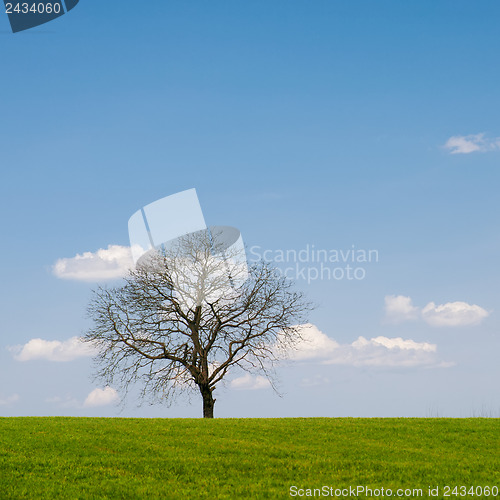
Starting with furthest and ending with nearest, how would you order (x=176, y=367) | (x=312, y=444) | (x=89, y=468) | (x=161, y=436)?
(x=176, y=367) < (x=161, y=436) < (x=312, y=444) < (x=89, y=468)

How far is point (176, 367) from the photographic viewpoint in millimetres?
34594

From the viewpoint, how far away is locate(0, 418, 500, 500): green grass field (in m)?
15.7

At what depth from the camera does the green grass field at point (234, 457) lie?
15711mm

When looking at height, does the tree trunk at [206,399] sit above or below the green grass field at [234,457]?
above

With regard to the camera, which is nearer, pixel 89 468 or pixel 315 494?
pixel 315 494

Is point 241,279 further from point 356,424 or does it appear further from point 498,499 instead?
point 498,499

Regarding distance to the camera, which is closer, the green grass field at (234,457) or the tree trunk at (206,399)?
the green grass field at (234,457)

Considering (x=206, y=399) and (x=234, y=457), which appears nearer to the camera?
(x=234, y=457)

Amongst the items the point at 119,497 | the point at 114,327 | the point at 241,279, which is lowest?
the point at 119,497

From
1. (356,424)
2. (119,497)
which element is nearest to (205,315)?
(356,424)

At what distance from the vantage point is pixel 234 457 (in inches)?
739

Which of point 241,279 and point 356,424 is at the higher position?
point 241,279

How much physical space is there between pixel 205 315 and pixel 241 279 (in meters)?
3.21

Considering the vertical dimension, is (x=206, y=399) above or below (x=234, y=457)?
→ above
